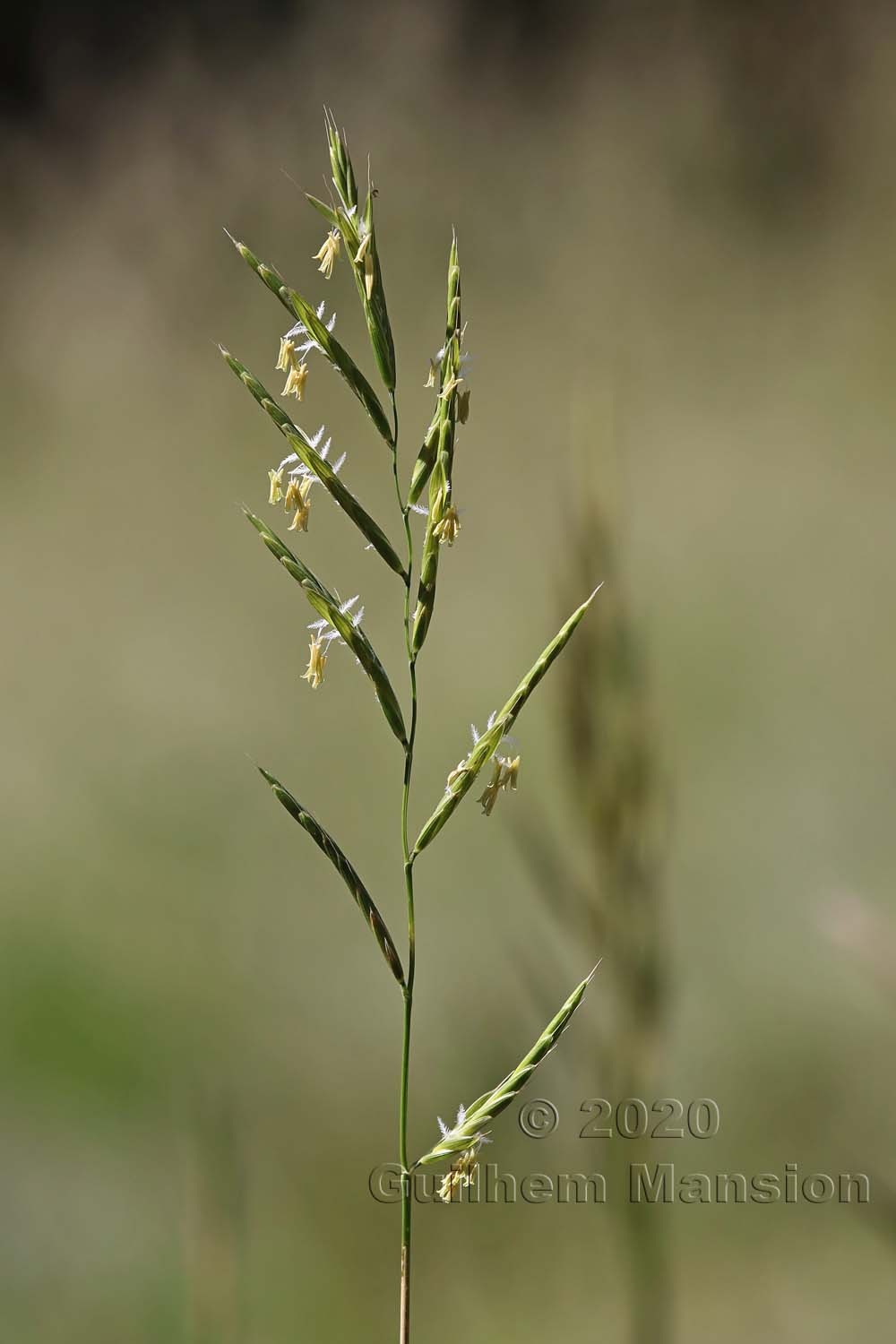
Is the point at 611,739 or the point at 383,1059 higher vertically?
the point at 611,739

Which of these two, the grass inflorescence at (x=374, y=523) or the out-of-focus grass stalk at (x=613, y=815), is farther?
the out-of-focus grass stalk at (x=613, y=815)

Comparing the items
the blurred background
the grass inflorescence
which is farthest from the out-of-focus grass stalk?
the grass inflorescence

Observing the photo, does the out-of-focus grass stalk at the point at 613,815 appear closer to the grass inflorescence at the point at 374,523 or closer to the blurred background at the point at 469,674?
the blurred background at the point at 469,674

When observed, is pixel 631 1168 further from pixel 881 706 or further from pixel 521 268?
pixel 521 268

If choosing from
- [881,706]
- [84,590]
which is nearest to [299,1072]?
[84,590]

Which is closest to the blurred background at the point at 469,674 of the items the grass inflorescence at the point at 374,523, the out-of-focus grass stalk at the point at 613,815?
the out-of-focus grass stalk at the point at 613,815

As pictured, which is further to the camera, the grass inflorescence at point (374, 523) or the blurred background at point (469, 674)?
the blurred background at point (469, 674)

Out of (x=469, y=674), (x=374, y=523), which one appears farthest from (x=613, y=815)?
(x=374, y=523)

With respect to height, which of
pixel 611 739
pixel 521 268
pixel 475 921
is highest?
pixel 521 268
